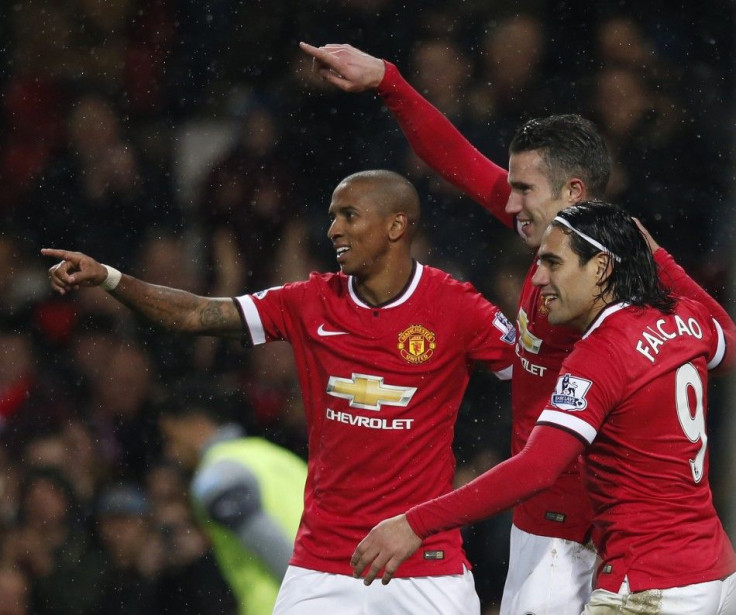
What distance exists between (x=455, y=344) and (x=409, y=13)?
235 cm

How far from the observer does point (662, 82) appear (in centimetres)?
496

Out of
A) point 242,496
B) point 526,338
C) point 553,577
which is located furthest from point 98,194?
point 553,577

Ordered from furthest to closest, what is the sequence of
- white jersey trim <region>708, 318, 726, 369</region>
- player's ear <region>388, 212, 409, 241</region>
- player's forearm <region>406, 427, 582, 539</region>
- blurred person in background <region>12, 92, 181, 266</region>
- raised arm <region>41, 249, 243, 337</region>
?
1. blurred person in background <region>12, 92, 181, 266</region>
2. player's ear <region>388, 212, 409, 241</region>
3. raised arm <region>41, 249, 243, 337</region>
4. white jersey trim <region>708, 318, 726, 369</region>
5. player's forearm <region>406, 427, 582, 539</region>

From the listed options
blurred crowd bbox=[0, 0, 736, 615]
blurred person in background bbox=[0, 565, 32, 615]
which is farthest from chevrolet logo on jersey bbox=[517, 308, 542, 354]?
blurred person in background bbox=[0, 565, 32, 615]

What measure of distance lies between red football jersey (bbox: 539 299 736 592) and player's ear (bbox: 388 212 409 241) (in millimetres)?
937

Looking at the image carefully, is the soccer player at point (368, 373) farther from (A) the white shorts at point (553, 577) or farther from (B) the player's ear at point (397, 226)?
(A) the white shorts at point (553, 577)

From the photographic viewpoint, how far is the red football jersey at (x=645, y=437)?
2.54 metres

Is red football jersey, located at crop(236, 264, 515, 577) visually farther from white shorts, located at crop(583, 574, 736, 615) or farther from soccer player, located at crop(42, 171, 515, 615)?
white shorts, located at crop(583, 574, 736, 615)

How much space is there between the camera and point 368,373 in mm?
3297

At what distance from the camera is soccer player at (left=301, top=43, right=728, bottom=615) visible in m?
3.10

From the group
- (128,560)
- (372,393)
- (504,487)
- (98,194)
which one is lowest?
→ (128,560)

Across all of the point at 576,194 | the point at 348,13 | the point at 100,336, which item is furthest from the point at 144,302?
the point at 348,13

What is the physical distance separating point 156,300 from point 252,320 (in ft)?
0.91

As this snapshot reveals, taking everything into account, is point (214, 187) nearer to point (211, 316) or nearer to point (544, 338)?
point (211, 316)
